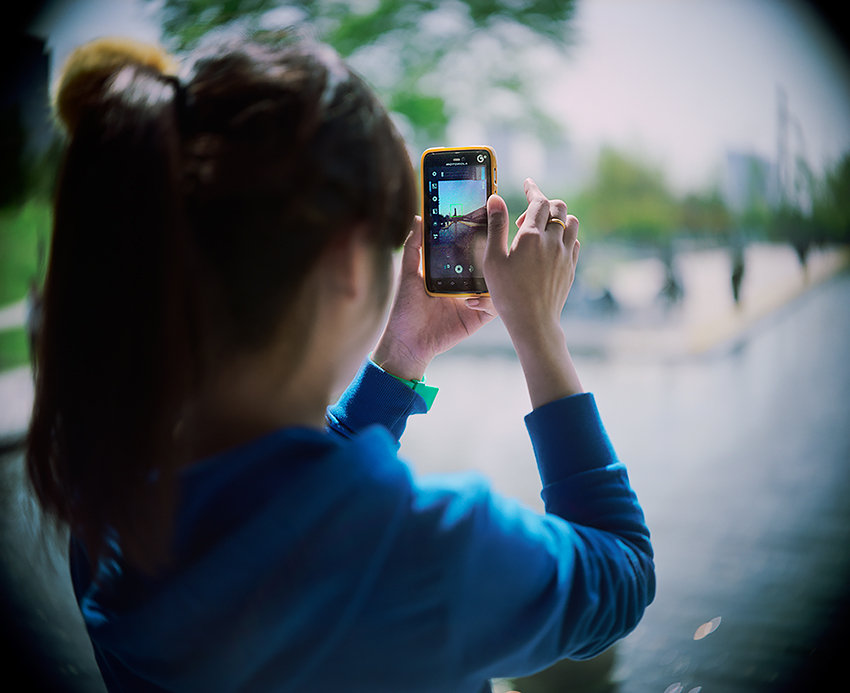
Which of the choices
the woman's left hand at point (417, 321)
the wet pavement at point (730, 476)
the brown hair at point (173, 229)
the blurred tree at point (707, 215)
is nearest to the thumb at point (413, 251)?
the woman's left hand at point (417, 321)

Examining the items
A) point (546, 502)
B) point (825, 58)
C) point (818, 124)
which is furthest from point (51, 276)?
point (818, 124)

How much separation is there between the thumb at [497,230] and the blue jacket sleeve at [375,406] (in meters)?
0.16

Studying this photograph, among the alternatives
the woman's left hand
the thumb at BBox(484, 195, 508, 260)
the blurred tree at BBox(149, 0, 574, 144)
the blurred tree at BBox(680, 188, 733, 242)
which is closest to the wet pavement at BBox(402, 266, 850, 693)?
the blurred tree at BBox(680, 188, 733, 242)

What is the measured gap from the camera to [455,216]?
60cm

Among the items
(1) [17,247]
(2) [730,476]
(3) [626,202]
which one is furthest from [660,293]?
(1) [17,247]

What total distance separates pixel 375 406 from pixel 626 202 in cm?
271

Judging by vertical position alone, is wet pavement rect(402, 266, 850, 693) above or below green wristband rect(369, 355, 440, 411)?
below

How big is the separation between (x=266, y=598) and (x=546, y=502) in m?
0.19

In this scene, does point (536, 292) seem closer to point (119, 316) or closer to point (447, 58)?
point (119, 316)

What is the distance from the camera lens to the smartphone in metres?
0.58

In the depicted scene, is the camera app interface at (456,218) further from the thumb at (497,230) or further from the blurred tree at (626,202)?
the blurred tree at (626,202)

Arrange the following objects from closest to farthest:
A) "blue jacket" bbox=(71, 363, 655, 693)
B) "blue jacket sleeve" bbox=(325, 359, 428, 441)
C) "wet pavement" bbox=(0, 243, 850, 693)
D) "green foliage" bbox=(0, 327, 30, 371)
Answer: "blue jacket" bbox=(71, 363, 655, 693) → "blue jacket sleeve" bbox=(325, 359, 428, 441) → "wet pavement" bbox=(0, 243, 850, 693) → "green foliage" bbox=(0, 327, 30, 371)

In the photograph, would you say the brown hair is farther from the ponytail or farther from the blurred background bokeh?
the blurred background bokeh

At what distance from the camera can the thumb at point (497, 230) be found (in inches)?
18.0
